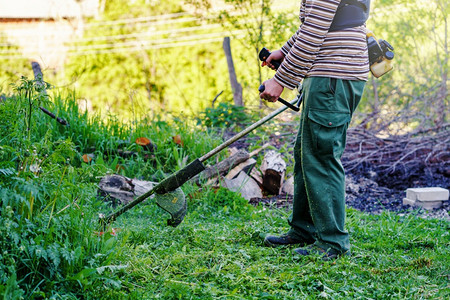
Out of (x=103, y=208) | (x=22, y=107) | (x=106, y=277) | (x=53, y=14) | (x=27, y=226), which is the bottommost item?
(x=103, y=208)

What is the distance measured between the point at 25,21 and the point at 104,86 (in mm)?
2779

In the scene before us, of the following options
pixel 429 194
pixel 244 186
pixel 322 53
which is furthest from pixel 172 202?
pixel 429 194

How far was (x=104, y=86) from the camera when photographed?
30.8 ft

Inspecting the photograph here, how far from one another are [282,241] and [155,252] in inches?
31.7

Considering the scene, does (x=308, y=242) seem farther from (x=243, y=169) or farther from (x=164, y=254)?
(x=243, y=169)

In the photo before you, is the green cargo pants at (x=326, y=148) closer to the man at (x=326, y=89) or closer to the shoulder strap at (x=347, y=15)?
the man at (x=326, y=89)

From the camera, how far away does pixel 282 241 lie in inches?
124

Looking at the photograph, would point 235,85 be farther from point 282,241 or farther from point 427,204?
point 282,241

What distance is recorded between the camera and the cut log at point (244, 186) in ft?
14.5

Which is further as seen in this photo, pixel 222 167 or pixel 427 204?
pixel 222 167

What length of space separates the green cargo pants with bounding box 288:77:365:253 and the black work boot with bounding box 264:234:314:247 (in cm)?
22

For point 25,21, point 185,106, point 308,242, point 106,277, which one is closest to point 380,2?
point 185,106

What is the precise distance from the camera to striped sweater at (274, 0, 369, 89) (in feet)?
8.48

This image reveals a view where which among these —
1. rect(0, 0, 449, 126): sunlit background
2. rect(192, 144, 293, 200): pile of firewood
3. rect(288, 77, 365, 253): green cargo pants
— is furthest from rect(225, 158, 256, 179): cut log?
rect(0, 0, 449, 126): sunlit background
